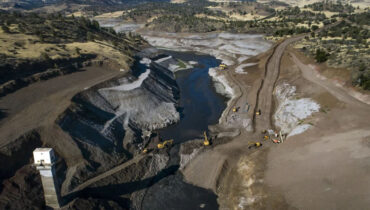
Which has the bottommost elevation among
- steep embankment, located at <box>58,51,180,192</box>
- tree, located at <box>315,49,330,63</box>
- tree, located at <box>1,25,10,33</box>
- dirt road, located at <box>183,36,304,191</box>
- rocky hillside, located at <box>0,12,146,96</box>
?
dirt road, located at <box>183,36,304,191</box>

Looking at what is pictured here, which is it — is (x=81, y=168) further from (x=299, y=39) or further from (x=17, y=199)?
(x=299, y=39)

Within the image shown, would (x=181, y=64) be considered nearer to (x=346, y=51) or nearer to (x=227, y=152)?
(x=346, y=51)

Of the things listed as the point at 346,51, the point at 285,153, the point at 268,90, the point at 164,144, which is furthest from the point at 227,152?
the point at 346,51

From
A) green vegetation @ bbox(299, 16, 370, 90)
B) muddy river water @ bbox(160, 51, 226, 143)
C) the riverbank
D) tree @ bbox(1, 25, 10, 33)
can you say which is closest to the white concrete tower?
the riverbank

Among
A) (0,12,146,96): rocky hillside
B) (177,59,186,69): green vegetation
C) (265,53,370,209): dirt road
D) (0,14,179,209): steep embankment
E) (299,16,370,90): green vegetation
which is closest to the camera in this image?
(265,53,370,209): dirt road

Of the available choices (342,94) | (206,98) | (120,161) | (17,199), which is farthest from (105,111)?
(342,94)

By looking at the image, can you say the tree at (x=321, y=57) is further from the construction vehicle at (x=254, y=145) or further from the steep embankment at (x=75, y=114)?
the construction vehicle at (x=254, y=145)

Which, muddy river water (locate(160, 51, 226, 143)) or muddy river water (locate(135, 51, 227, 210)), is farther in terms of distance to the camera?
muddy river water (locate(160, 51, 226, 143))

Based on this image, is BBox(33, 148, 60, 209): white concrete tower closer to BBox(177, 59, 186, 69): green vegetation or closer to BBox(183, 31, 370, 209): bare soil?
BBox(183, 31, 370, 209): bare soil
